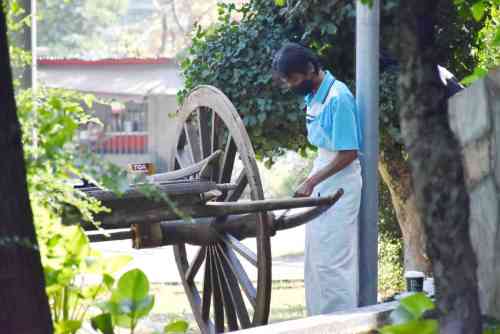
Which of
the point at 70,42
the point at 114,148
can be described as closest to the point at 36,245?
the point at 114,148

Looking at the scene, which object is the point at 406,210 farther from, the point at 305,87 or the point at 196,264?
the point at 305,87

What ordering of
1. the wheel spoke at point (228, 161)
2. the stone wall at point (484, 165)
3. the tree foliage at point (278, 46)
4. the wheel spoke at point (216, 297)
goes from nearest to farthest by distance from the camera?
the stone wall at point (484, 165) < the wheel spoke at point (228, 161) < the wheel spoke at point (216, 297) < the tree foliage at point (278, 46)

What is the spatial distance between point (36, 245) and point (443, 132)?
3.45ft

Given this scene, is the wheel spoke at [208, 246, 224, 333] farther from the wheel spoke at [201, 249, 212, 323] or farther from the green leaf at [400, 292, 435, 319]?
the green leaf at [400, 292, 435, 319]

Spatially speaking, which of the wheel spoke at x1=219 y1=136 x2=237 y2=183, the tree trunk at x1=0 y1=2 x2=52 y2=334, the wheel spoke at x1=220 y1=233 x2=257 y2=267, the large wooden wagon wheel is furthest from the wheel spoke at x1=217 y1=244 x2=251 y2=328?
the tree trunk at x1=0 y1=2 x2=52 y2=334

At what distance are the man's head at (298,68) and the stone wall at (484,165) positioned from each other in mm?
1200

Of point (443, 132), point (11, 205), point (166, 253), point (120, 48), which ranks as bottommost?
point (166, 253)

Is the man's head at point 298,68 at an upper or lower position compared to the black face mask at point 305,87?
upper

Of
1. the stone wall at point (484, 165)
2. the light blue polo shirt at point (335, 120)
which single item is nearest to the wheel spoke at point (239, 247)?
the light blue polo shirt at point (335, 120)

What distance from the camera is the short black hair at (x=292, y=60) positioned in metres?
5.46

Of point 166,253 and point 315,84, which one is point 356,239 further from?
point 166,253

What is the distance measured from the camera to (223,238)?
5961 mm

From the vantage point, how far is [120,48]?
158 ft

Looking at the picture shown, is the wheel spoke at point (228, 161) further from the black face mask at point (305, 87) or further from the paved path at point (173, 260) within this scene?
the paved path at point (173, 260)
